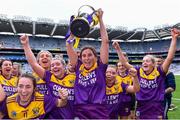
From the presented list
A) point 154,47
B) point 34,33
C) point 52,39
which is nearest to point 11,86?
point 34,33

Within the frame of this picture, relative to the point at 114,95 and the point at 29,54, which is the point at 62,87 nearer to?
the point at 29,54

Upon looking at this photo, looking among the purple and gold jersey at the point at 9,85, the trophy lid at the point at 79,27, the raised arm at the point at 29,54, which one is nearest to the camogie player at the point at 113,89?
the trophy lid at the point at 79,27

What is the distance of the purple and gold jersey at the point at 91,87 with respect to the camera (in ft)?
12.8

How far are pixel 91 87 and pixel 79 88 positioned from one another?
0.16 metres

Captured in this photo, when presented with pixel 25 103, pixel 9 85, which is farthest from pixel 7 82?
pixel 25 103

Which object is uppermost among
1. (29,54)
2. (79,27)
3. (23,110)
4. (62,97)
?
(79,27)

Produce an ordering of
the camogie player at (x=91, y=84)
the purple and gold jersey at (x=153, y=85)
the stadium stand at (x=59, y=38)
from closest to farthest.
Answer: the camogie player at (x=91, y=84), the purple and gold jersey at (x=153, y=85), the stadium stand at (x=59, y=38)

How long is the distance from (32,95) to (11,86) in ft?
7.38

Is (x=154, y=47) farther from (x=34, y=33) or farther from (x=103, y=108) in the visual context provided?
(x=103, y=108)

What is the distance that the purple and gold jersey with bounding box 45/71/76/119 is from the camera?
4.14 m

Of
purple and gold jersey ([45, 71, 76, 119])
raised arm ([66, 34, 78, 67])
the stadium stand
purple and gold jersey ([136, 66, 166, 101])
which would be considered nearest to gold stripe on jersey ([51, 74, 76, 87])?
purple and gold jersey ([45, 71, 76, 119])

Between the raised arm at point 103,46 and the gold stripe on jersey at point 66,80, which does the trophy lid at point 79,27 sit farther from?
the gold stripe on jersey at point 66,80

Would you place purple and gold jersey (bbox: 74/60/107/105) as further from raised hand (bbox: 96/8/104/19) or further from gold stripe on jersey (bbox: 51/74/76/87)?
raised hand (bbox: 96/8/104/19)

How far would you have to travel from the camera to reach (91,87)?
12.9ft
